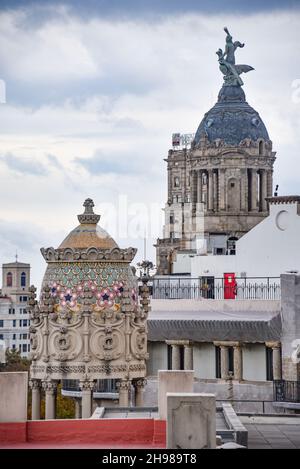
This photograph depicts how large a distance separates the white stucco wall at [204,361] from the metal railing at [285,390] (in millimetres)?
2575

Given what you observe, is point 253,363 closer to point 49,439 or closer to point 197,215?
point 49,439

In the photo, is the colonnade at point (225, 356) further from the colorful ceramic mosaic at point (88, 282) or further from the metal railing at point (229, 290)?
the colorful ceramic mosaic at point (88, 282)

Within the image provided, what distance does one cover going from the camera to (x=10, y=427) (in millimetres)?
24734

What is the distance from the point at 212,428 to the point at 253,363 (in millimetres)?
19545

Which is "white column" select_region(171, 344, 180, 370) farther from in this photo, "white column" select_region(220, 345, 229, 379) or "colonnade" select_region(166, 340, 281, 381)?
"white column" select_region(220, 345, 229, 379)

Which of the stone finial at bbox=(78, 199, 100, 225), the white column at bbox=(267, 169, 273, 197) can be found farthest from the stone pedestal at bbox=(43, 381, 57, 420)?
the white column at bbox=(267, 169, 273, 197)

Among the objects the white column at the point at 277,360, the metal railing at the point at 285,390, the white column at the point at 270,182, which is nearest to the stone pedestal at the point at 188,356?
the white column at the point at 277,360

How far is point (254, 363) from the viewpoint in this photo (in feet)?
136

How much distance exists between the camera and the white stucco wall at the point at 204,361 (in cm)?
4209

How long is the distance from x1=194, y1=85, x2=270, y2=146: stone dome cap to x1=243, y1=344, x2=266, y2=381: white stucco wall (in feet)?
73.9

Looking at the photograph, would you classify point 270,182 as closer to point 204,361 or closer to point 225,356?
point 204,361

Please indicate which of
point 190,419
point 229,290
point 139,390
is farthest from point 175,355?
point 190,419

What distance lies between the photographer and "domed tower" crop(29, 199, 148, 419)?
31.3 m
